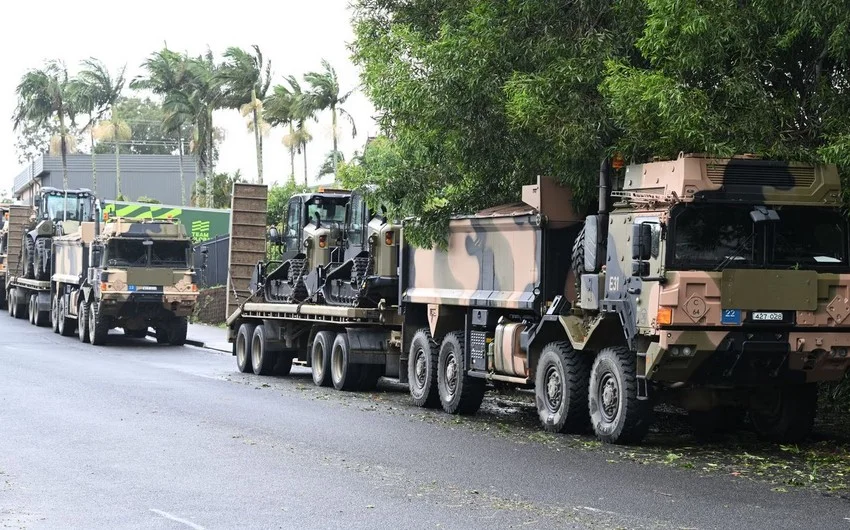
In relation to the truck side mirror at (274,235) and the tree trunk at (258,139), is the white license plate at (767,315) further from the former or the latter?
the tree trunk at (258,139)

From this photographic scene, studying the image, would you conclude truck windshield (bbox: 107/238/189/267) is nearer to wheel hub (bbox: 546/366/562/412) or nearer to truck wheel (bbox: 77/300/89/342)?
truck wheel (bbox: 77/300/89/342)

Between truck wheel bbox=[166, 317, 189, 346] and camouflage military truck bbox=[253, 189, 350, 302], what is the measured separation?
8.51 m

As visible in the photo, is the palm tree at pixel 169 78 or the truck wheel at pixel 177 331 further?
the palm tree at pixel 169 78

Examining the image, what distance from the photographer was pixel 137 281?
33.6 meters

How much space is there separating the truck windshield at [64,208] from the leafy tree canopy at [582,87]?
3051 cm

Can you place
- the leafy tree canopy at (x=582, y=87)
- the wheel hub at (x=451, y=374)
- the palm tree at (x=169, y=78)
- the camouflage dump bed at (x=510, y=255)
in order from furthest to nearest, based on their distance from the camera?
the palm tree at (x=169, y=78) < the wheel hub at (x=451, y=374) < the camouflage dump bed at (x=510, y=255) < the leafy tree canopy at (x=582, y=87)

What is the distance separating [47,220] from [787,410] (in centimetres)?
3463

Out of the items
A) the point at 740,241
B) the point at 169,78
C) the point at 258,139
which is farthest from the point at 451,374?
the point at 169,78

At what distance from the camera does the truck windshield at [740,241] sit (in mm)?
14188

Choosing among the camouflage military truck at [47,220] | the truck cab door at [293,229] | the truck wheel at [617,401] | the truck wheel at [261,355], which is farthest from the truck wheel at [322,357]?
the camouflage military truck at [47,220]

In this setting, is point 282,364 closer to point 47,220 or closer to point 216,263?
point 216,263

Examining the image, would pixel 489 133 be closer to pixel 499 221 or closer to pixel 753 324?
pixel 499 221

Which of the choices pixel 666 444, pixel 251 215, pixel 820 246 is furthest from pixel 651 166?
pixel 251 215

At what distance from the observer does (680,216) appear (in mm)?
14227
